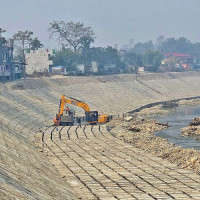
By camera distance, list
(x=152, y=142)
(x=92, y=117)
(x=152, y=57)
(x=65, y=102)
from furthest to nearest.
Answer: (x=152, y=57) < (x=92, y=117) < (x=65, y=102) < (x=152, y=142)

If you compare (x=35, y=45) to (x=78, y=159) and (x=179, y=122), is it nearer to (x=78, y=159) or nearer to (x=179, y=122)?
(x=179, y=122)

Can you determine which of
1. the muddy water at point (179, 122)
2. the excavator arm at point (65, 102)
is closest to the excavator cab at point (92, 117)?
the excavator arm at point (65, 102)

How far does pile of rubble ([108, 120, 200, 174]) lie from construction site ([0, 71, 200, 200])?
9cm

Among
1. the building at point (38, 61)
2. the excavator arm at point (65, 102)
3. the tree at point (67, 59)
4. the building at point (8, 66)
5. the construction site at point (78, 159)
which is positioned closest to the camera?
the construction site at point (78, 159)

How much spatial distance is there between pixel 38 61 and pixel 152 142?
78598 millimetres

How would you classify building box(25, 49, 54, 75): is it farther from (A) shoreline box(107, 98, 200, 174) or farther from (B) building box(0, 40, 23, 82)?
(A) shoreline box(107, 98, 200, 174)

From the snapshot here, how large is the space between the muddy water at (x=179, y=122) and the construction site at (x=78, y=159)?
250 centimetres

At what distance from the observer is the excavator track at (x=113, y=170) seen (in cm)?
3097

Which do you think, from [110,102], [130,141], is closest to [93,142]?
[130,141]

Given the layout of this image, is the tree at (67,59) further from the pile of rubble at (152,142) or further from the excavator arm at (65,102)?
the excavator arm at (65,102)

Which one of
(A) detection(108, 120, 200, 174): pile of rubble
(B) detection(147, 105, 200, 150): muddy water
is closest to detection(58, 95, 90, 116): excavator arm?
(A) detection(108, 120, 200, 174): pile of rubble

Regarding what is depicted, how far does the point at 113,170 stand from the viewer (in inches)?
1487

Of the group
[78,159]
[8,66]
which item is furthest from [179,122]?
[8,66]

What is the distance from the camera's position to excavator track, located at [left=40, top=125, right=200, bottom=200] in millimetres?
30969
